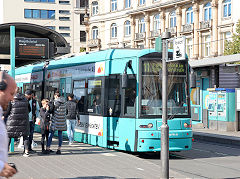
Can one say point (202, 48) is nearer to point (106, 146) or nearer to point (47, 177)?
point (106, 146)

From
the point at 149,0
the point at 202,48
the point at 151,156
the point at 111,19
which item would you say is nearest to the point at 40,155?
the point at 151,156

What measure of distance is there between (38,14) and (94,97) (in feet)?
238

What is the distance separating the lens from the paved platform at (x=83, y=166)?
922cm

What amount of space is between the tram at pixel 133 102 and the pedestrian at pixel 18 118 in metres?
2.64

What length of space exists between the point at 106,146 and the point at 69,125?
1617mm

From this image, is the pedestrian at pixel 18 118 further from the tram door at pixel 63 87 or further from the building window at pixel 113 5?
the building window at pixel 113 5

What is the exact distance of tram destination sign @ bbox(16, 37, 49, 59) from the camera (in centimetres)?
1454

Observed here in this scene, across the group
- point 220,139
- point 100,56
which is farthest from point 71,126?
point 220,139

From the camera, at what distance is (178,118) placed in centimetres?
1313

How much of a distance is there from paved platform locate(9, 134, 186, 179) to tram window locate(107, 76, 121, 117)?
4.68ft

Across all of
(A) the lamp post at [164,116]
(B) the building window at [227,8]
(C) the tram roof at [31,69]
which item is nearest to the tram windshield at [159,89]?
(A) the lamp post at [164,116]

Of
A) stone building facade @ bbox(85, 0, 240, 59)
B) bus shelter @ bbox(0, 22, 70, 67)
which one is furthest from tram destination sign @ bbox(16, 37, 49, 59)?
stone building facade @ bbox(85, 0, 240, 59)

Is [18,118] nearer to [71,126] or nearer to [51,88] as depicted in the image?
[71,126]

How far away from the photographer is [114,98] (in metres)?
13.8
